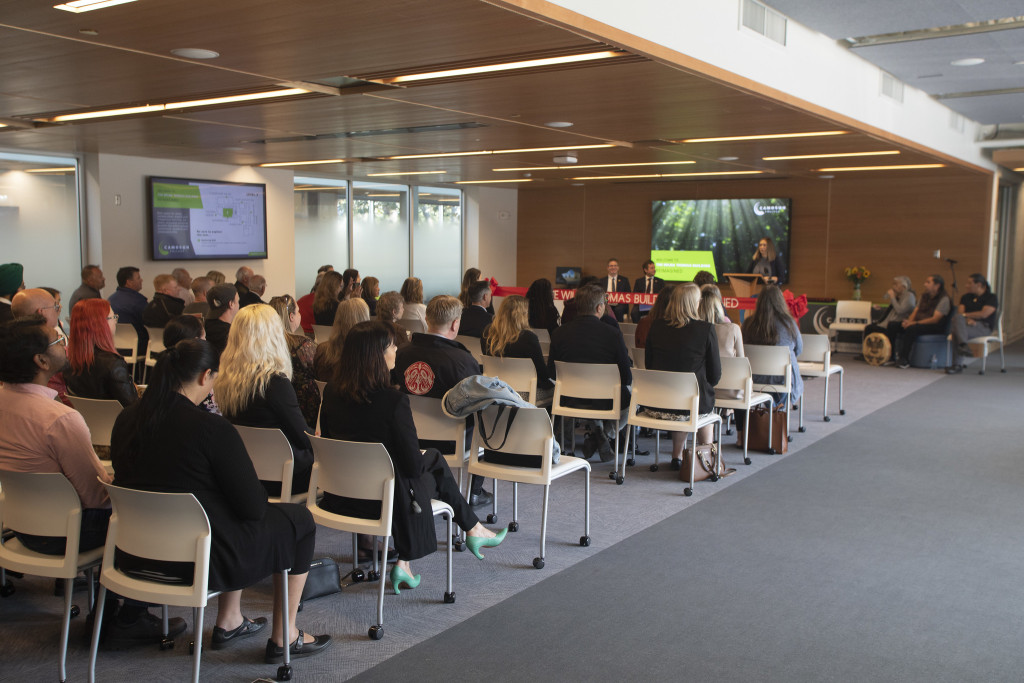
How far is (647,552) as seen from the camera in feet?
15.6

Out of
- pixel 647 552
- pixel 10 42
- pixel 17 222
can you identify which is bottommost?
pixel 647 552

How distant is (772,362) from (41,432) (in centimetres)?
574

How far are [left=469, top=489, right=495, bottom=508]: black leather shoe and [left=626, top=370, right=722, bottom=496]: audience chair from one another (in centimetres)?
125

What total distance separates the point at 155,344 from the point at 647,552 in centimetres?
605

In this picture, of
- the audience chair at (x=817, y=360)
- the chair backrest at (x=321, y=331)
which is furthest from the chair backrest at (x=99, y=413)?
the audience chair at (x=817, y=360)

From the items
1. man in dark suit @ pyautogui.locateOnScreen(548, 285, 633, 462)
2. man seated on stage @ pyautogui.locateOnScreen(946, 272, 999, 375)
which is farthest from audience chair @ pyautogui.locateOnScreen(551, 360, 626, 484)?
man seated on stage @ pyautogui.locateOnScreen(946, 272, 999, 375)

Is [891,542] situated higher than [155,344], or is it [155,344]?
[155,344]

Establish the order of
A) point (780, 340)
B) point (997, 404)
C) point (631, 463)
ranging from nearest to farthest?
point (631, 463) → point (780, 340) → point (997, 404)

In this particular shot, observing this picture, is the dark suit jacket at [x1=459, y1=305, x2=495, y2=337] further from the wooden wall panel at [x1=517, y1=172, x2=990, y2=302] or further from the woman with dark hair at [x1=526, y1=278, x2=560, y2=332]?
the wooden wall panel at [x1=517, y1=172, x2=990, y2=302]

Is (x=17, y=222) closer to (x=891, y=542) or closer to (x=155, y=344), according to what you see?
(x=155, y=344)

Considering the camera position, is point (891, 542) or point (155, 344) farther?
point (155, 344)

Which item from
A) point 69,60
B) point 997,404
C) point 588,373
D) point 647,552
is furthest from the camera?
point 997,404

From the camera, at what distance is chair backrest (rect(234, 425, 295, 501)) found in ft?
12.7

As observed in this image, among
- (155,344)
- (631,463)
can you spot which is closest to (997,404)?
(631,463)
